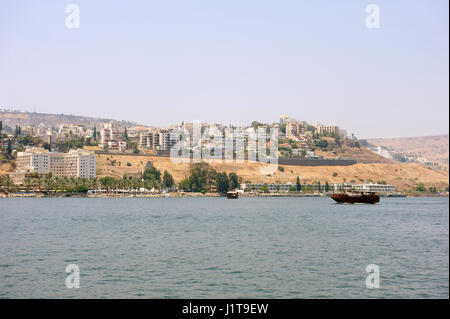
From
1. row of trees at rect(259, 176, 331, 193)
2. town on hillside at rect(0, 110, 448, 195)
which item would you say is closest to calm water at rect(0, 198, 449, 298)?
town on hillside at rect(0, 110, 448, 195)

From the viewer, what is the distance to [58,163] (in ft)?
406

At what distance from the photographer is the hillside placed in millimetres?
141000

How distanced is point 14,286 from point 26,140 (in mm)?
139130

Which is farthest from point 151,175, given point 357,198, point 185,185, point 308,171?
point 357,198

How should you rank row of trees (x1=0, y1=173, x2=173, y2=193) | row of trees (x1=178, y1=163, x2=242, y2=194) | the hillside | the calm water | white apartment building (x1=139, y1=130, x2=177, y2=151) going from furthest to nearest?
1. white apartment building (x1=139, y1=130, x2=177, y2=151)
2. the hillside
3. row of trees (x1=178, y1=163, x2=242, y2=194)
4. row of trees (x1=0, y1=173, x2=173, y2=193)
5. the calm water

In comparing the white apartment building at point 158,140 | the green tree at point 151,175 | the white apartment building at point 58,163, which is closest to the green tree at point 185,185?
the green tree at point 151,175

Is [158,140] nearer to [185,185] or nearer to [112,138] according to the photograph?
[112,138]

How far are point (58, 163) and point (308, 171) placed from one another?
74.2 meters

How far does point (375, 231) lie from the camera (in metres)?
37.7

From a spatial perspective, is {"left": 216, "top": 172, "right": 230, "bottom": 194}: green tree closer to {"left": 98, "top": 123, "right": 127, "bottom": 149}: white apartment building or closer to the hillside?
the hillside

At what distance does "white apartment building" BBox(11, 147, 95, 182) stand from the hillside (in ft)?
16.5

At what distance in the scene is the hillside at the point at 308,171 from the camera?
141 m

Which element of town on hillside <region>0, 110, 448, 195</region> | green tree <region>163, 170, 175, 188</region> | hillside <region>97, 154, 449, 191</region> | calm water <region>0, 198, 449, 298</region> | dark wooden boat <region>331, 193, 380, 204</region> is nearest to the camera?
calm water <region>0, 198, 449, 298</region>

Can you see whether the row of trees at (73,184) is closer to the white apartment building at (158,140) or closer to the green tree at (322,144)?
the white apartment building at (158,140)
